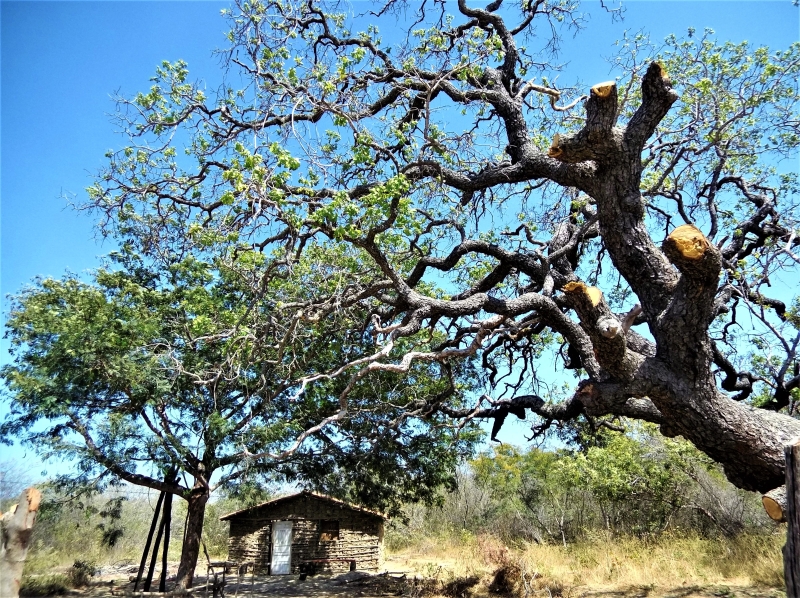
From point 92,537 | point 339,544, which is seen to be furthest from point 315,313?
point 92,537

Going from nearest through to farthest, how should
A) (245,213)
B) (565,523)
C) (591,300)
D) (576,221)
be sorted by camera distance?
(591,300)
(245,213)
(576,221)
(565,523)

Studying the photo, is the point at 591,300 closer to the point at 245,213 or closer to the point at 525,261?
the point at 525,261

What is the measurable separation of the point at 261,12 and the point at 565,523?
21.3 m

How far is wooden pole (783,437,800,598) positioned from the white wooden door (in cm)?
2186

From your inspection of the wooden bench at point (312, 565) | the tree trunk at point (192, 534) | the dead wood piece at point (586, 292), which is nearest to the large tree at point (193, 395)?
the tree trunk at point (192, 534)

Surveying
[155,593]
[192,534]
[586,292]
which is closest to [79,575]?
[155,593]

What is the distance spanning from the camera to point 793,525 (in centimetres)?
313

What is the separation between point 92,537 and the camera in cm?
2439

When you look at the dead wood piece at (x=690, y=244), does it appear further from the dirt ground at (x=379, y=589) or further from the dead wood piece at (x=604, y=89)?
the dirt ground at (x=379, y=589)

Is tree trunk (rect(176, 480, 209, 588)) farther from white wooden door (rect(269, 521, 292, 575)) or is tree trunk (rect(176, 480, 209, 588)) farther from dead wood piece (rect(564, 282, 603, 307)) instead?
dead wood piece (rect(564, 282, 603, 307))

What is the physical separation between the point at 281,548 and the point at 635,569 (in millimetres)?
15257

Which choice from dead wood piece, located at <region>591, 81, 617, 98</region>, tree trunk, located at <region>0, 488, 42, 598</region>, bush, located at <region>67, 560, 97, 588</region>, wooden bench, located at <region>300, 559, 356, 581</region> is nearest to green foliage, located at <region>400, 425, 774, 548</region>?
wooden bench, located at <region>300, 559, 356, 581</region>

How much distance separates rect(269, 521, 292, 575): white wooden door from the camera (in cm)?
2202

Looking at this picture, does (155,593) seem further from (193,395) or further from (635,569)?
(635,569)
